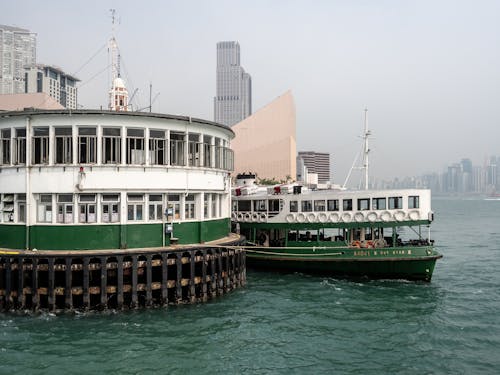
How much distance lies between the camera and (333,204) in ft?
99.2

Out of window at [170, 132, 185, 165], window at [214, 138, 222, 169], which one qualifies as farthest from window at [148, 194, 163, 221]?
window at [214, 138, 222, 169]

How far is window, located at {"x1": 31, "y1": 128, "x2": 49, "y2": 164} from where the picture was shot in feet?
69.1

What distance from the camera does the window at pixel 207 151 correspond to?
78.9ft

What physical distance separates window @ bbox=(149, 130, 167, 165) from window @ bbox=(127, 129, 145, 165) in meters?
0.41

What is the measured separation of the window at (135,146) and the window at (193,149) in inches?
101

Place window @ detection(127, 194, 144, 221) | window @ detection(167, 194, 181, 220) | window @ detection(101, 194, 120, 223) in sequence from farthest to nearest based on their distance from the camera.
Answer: window @ detection(167, 194, 181, 220)
window @ detection(127, 194, 144, 221)
window @ detection(101, 194, 120, 223)

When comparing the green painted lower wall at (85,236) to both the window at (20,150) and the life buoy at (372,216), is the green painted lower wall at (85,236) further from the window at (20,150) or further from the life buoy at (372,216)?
the life buoy at (372,216)

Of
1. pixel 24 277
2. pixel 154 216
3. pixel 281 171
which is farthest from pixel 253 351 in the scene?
pixel 281 171

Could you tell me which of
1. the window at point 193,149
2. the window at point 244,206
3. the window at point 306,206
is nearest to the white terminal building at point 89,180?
the window at point 193,149

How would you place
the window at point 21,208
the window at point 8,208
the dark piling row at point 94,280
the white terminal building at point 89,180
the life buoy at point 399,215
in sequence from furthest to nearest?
the life buoy at point 399,215 → the window at point 8,208 → the window at point 21,208 → the white terminal building at point 89,180 → the dark piling row at point 94,280

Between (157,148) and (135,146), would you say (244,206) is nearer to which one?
(157,148)

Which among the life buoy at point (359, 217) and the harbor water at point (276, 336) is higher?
the life buoy at point (359, 217)

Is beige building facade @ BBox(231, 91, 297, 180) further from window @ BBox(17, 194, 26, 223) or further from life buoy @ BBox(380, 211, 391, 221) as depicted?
window @ BBox(17, 194, 26, 223)

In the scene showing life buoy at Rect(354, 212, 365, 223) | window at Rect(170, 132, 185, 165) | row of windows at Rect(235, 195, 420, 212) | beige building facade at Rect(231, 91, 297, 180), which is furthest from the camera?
beige building facade at Rect(231, 91, 297, 180)
